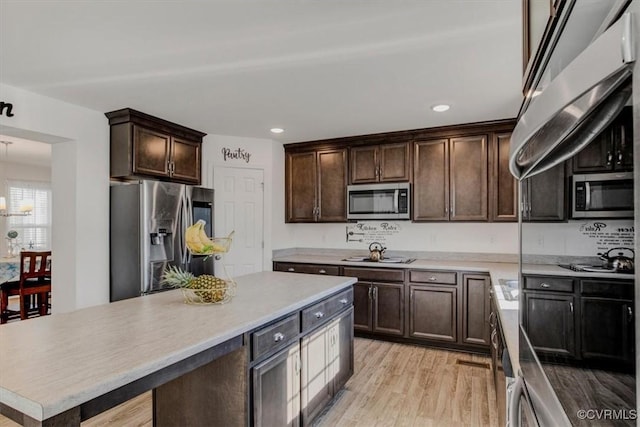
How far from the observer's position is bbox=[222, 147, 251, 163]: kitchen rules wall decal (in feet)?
14.8

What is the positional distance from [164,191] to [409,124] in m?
2.62

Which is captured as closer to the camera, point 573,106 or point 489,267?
point 573,106

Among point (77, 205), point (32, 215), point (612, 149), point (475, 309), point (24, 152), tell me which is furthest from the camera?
point (32, 215)

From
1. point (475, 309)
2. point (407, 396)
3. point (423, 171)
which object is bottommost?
point (407, 396)

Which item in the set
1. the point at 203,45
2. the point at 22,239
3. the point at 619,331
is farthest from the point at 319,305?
the point at 22,239

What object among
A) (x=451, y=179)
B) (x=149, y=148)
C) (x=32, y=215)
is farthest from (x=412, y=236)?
(x=32, y=215)

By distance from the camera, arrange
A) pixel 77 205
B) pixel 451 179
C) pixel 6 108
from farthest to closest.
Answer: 1. pixel 451 179
2. pixel 77 205
3. pixel 6 108

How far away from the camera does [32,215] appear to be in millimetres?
6980

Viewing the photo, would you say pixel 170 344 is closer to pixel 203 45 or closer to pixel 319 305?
pixel 319 305

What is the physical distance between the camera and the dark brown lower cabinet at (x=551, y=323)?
52 centimetres

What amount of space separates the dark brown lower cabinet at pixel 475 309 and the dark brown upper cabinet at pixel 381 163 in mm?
1333

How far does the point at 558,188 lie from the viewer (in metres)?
0.58

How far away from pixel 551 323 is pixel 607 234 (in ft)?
0.87

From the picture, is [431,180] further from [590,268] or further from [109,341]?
[590,268]
